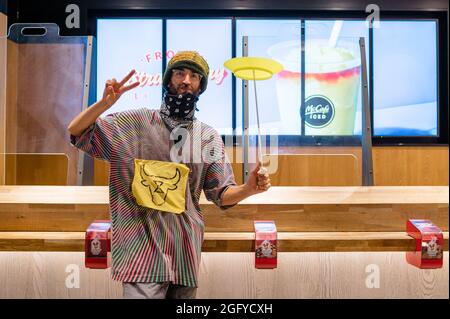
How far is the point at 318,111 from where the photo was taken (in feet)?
7.57

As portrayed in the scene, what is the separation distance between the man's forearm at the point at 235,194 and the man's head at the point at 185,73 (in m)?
0.27

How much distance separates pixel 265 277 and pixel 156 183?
80 centimetres

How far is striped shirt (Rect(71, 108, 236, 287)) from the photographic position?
1.09m

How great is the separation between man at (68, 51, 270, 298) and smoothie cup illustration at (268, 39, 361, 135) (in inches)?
42.6

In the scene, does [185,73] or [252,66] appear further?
[252,66]

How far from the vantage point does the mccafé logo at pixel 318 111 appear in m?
2.24

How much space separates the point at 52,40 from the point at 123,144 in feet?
5.35

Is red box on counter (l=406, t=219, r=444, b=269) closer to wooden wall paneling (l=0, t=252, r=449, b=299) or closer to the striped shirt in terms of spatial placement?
wooden wall paneling (l=0, t=252, r=449, b=299)

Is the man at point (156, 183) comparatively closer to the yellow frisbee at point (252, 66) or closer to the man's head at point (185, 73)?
the man's head at point (185, 73)

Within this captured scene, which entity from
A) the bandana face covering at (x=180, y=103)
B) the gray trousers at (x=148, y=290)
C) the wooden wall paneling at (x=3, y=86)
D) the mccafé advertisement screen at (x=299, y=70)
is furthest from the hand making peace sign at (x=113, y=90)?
the wooden wall paneling at (x=3, y=86)

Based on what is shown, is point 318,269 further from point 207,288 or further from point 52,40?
point 52,40

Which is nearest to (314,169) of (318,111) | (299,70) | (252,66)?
(318,111)

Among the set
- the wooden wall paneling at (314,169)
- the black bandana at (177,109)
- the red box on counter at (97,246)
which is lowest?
the red box on counter at (97,246)

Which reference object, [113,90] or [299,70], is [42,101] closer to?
[299,70]
